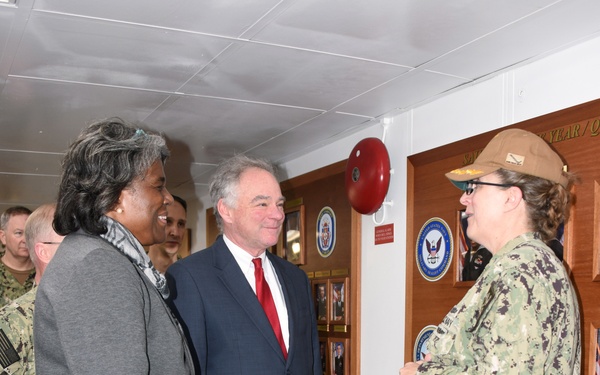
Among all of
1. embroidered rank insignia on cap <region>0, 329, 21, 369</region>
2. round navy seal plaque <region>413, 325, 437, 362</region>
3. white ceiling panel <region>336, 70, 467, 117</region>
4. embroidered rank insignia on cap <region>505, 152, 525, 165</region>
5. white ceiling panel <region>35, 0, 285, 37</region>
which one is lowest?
round navy seal plaque <region>413, 325, 437, 362</region>

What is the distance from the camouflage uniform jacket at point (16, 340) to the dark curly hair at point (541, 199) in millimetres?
1546

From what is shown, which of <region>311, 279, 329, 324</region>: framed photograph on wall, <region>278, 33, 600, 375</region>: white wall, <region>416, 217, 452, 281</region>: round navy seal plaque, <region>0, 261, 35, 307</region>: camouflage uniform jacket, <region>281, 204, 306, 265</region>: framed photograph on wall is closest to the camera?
<region>278, 33, 600, 375</region>: white wall

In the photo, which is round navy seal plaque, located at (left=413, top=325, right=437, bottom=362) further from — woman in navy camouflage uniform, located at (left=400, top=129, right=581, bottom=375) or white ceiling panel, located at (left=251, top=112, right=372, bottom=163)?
woman in navy camouflage uniform, located at (left=400, top=129, right=581, bottom=375)

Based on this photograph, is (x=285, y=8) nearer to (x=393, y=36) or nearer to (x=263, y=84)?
(x=393, y=36)

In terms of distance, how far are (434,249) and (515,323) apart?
2.25 m

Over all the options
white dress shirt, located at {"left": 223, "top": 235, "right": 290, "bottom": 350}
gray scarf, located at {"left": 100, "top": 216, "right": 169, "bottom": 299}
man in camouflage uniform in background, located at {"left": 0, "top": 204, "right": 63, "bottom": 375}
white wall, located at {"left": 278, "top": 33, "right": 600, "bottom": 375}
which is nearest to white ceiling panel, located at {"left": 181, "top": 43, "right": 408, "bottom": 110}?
white wall, located at {"left": 278, "top": 33, "right": 600, "bottom": 375}

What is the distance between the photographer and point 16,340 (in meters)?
2.42

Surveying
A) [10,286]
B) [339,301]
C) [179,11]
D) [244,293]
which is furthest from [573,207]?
[10,286]

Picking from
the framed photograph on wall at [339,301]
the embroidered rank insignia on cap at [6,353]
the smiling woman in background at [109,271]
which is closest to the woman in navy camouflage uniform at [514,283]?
the smiling woman in background at [109,271]

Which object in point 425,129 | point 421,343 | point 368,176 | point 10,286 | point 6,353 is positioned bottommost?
point 421,343

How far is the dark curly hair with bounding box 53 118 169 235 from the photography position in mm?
1598

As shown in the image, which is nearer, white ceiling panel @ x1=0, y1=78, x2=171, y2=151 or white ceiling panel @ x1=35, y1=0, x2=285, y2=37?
white ceiling panel @ x1=35, y1=0, x2=285, y2=37

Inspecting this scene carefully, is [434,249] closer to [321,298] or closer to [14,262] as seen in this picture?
[321,298]

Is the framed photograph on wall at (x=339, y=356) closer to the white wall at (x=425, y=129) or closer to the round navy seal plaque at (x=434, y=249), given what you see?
the white wall at (x=425, y=129)
